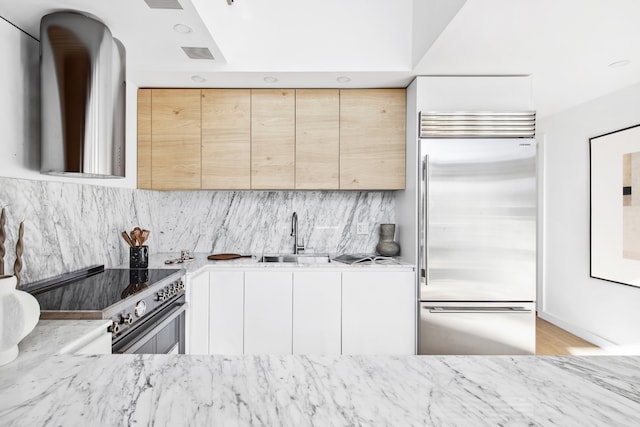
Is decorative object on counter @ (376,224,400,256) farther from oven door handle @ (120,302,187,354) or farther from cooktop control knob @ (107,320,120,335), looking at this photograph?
cooktop control knob @ (107,320,120,335)

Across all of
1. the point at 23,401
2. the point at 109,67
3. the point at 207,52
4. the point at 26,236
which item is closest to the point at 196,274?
the point at 26,236

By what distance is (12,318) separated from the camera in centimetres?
91

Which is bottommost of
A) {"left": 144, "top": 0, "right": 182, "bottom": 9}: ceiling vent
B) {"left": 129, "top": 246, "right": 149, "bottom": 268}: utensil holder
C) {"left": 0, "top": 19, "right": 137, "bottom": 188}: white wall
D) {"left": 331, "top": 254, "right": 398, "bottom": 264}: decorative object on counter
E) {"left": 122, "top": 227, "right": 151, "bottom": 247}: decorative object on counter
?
{"left": 331, "top": 254, "right": 398, "bottom": 264}: decorative object on counter

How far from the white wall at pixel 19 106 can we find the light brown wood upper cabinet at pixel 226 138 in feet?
3.67

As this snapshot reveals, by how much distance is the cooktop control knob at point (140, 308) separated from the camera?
1575 millimetres

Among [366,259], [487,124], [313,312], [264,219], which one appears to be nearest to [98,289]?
[313,312]

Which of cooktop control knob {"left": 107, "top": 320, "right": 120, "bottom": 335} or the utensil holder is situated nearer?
cooktop control knob {"left": 107, "top": 320, "right": 120, "bottom": 335}

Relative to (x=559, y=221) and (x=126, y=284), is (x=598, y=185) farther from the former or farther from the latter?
(x=126, y=284)

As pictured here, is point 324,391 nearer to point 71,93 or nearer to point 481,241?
point 71,93

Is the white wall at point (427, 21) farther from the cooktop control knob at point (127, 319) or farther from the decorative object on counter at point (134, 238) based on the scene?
the decorative object on counter at point (134, 238)

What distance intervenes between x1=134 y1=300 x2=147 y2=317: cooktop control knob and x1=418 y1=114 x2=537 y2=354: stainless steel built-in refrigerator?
185 cm

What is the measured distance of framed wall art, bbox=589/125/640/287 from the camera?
2.86m

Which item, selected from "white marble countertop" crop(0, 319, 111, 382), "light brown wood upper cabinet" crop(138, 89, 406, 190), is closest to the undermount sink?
"light brown wood upper cabinet" crop(138, 89, 406, 190)

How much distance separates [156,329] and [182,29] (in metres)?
1.66
